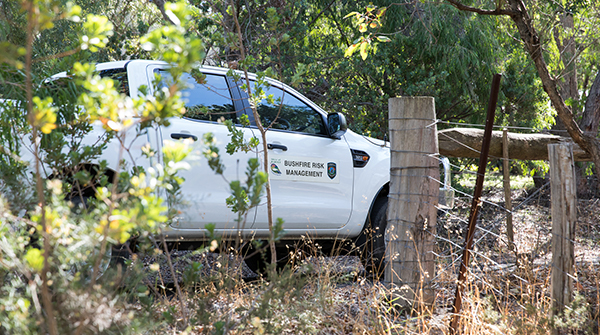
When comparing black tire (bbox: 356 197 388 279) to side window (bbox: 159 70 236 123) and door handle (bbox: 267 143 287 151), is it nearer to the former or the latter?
door handle (bbox: 267 143 287 151)

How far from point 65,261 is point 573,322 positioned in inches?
96.7

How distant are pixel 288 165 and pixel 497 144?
2.28m

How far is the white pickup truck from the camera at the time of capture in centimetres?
375

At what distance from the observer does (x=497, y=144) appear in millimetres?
5004

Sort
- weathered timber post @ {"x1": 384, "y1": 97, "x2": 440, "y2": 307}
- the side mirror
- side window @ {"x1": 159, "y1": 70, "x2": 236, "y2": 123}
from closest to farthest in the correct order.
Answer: weathered timber post @ {"x1": 384, "y1": 97, "x2": 440, "y2": 307} < side window @ {"x1": 159, "y1": 70, "x2": 236, "y2": 123} < the side mirror

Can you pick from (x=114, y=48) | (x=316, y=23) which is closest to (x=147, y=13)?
(x=114, y=48)

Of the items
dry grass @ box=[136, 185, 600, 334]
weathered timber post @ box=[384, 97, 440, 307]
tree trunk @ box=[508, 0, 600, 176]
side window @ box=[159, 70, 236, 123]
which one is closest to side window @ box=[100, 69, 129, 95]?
side window @ box=[159, 70, 236, 123]

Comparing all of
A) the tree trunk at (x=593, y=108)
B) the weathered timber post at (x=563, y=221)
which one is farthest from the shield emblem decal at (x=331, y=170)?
the tree trunk at (x=593, y=108)

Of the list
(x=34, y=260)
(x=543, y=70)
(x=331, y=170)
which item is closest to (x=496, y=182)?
(x=543, y=70)

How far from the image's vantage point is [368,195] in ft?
15.6

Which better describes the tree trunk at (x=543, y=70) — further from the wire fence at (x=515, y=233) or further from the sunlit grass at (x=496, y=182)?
the sunlit grass at (x=496, y=182)

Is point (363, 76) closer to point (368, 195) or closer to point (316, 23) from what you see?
point (316, 23)

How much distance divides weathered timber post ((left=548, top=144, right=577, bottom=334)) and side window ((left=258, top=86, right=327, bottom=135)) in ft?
7.41

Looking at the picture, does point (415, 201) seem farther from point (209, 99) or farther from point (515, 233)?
point (515, 233)
